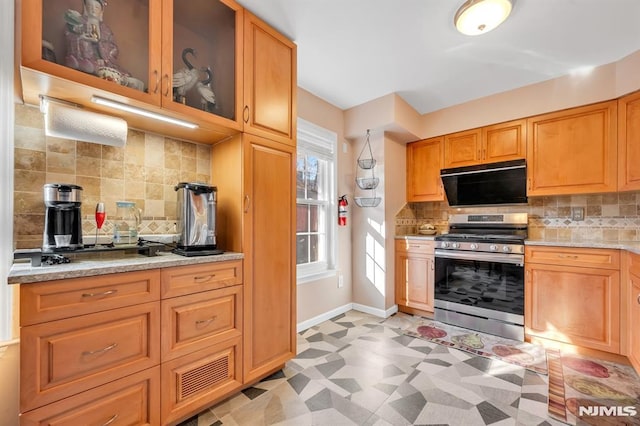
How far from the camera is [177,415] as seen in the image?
142 centimetres

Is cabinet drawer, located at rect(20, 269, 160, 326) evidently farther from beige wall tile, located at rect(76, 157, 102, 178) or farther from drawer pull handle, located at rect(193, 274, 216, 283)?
beige wall tile, located at rect(76, 157, 102, 178)

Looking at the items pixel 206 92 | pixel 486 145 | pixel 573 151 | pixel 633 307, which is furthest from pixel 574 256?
pixel 206 92

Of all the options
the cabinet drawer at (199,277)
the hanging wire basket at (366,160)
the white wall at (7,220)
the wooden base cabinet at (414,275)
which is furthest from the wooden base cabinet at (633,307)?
the white wall at (7,220)

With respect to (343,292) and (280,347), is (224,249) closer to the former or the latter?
(280,347)

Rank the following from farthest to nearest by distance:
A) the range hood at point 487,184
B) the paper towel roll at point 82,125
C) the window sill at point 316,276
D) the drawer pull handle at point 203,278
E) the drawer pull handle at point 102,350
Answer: the range hood at point 487,184 → the window sill at point 316,276 → the drawer pull handle at point 203,278 → the paper towel roll at point 82,125 → the drawer pull handle at point 102,350

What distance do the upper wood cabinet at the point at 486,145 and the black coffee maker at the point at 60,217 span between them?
3434 millimetres

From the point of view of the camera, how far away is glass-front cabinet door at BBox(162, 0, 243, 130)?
1.57 metres

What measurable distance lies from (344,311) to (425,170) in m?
2.05

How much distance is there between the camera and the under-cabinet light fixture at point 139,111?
1358mm

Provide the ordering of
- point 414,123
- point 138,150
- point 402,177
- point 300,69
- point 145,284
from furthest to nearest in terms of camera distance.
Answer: point 402,177 → point 414,123 → point 300,69 → point 138,150 → point 145,284

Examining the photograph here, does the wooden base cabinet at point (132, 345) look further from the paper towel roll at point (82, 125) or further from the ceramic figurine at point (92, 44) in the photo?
the ceramic figurine at point (92, 44)

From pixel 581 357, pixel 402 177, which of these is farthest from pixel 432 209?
pixel 581 357

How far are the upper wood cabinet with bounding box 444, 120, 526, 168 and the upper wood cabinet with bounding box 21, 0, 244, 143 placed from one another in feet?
8.52

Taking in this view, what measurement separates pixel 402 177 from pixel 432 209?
2.10 ft
